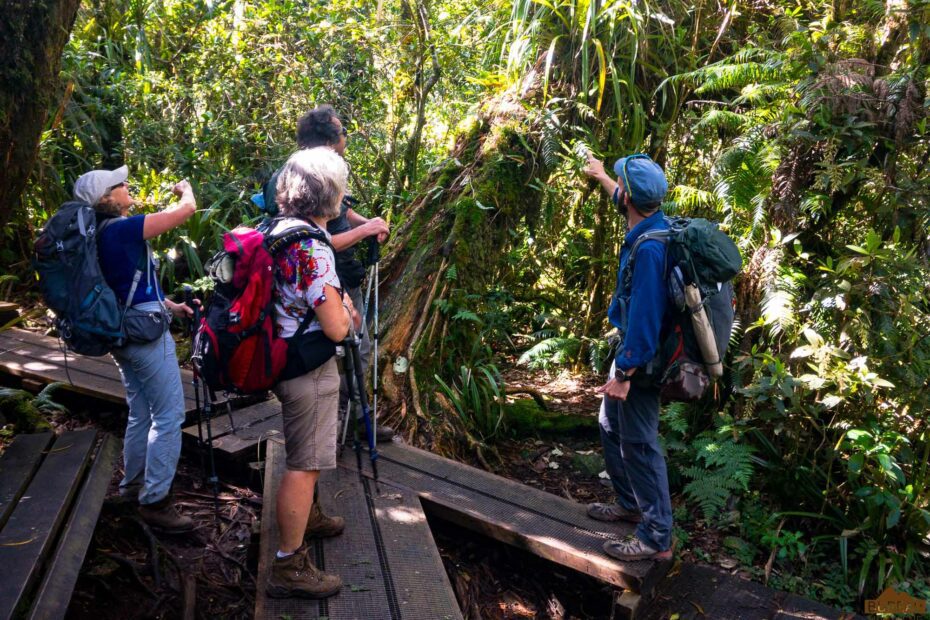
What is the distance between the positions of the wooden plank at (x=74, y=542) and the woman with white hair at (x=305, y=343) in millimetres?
837

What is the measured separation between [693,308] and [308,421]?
1.92m

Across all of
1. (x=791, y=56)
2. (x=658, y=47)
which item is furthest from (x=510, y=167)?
(x=791, y=56)

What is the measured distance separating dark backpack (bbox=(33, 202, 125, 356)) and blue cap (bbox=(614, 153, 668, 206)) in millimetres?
2798

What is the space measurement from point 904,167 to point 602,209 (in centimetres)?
280

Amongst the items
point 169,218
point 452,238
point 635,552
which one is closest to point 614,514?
point 635,552

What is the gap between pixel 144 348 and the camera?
3.75m

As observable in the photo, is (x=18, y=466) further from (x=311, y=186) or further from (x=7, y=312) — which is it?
(x=7, y=312)

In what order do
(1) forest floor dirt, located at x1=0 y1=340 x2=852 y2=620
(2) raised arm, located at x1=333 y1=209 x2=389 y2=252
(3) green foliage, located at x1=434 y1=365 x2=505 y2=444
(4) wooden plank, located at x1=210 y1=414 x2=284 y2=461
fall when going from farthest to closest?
1. (3) green foliage, located at x1=434 y1=365 x2=505 y2=444
2. (4) wooden plank, located at x1=210 y1=414 x2=284 y2=461
3. (2) raised arm, located at x1=333 y1=209 x2=389 y2=252
4. (1) forest floor dirt, located at x1=0 y1=340 x2=852 y2=620

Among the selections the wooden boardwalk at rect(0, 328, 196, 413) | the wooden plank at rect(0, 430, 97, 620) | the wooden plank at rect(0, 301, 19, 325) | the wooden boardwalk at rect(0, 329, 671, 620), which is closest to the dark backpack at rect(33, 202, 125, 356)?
the wooden plank at rect(0, 430, 97, 620)

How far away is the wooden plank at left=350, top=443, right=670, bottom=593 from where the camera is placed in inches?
139

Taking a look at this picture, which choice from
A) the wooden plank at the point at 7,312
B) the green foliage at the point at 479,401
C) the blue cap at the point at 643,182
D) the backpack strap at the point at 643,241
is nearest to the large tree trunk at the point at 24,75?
the blue cap at the point at 643,182

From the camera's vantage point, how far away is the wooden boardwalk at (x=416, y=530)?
10.2 ft

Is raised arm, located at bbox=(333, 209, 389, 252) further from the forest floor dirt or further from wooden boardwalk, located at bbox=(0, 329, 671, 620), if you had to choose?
the forest floor dirt

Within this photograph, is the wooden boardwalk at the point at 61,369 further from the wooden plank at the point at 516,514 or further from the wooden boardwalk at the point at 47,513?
the wooden plank at the point at 516,514
